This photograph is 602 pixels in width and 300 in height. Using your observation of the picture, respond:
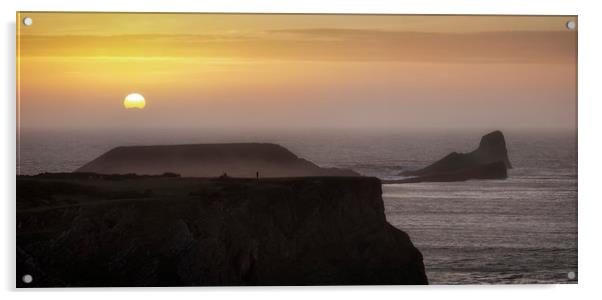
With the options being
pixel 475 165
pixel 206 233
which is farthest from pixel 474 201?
pixel 206 233

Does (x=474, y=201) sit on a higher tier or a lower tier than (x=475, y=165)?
lower

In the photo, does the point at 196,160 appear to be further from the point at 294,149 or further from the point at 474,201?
the point at 474,201

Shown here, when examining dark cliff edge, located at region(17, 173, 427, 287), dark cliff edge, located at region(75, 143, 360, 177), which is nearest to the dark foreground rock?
dark cliff edge, located at region(17, 173, 427, 287)

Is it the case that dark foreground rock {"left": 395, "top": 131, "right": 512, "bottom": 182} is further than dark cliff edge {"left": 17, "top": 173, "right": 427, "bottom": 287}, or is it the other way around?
dark foreground rock {"left": 395, "top": 131, "right": 512, "bottom": 182}

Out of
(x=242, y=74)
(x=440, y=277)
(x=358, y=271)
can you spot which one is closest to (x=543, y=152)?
(x=440, y=277)

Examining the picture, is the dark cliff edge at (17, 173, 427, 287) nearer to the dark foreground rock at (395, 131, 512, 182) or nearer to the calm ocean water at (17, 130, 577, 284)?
the calm ocean water at (17, 130, 577, 284)

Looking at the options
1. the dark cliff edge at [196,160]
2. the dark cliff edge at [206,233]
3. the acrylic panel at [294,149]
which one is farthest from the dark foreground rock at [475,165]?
the dark cliff edge at [196,160]
